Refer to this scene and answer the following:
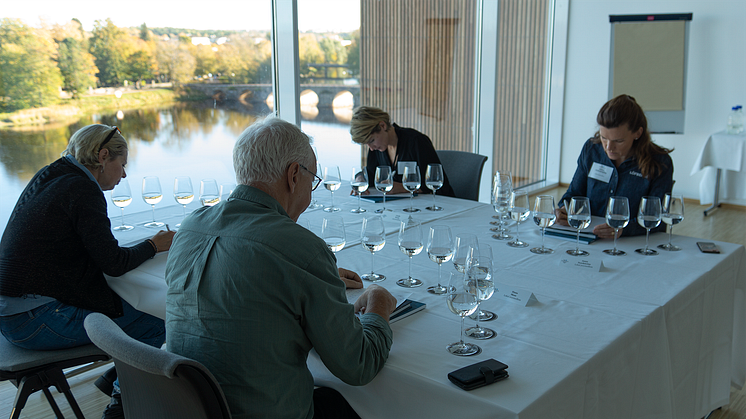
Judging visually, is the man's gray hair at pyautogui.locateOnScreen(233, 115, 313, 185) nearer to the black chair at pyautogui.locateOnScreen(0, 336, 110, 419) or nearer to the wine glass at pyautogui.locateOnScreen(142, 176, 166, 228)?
the black chair at pyautogui.locateOnScreen(0, 336, 110, 419)

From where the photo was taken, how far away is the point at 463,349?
129cm

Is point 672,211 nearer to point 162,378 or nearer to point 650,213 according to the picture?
point 650,213

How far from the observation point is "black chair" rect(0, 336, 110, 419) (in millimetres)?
1830

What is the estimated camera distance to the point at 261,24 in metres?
4.29

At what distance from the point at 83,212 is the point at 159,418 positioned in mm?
949

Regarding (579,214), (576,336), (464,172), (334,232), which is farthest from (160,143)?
(576,336)

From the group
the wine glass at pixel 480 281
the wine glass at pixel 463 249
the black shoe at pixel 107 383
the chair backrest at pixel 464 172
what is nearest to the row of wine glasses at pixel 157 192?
the black shoe at pixel 107 383

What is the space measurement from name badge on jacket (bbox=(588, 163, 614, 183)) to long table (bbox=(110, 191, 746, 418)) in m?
0.49

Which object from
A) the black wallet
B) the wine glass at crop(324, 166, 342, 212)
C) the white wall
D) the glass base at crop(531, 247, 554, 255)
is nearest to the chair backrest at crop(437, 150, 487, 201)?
the wine glass at crop(324, 166, 342, 212)

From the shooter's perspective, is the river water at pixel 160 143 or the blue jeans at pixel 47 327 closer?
the blue jeans at pixel 47 327

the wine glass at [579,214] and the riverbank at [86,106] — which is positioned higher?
the riverbank at [86,106]

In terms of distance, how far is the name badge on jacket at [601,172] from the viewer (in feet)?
8.41

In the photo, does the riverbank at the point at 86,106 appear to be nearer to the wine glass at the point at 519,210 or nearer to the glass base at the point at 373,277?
the glass base at the point at 373,277

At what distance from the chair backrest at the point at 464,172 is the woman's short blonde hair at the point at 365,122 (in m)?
0.55
